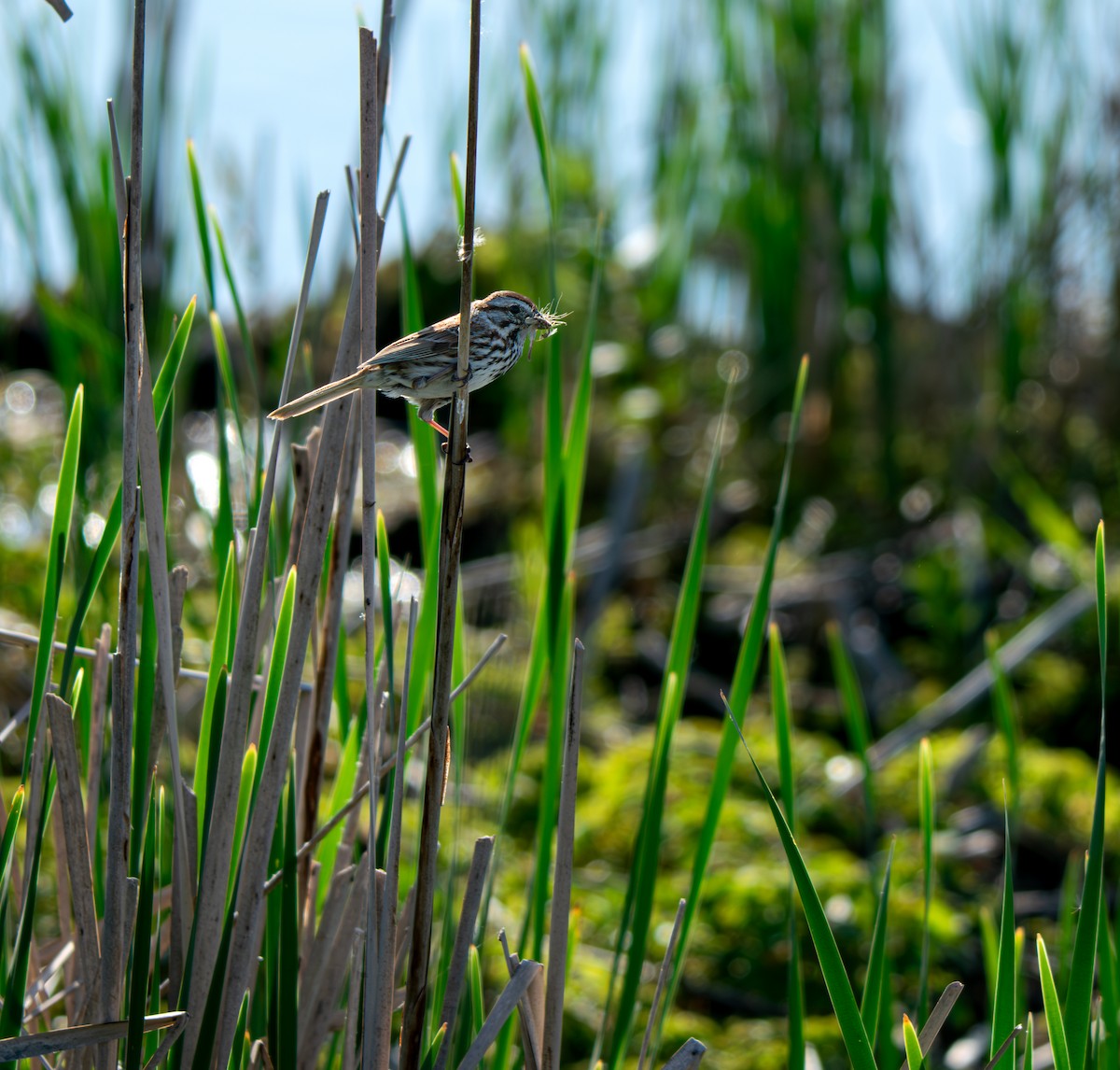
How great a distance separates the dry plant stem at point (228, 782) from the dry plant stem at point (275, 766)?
2 centimetres

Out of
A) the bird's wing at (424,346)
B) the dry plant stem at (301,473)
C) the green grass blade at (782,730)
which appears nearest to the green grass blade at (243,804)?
the dry plant stem at (301,473)

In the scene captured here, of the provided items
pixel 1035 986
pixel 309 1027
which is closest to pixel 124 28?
pixel 309 1027

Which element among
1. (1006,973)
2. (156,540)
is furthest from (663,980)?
(156,540)

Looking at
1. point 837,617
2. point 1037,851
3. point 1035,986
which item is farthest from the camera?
point 837,617

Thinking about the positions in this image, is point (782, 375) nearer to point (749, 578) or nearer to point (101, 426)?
point (749, 578)

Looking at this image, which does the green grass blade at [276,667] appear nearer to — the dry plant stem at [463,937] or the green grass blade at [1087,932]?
the dry plant stem at [463,937]

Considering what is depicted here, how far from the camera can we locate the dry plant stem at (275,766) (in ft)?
3.56

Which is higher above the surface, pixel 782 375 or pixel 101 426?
pixel 782 375

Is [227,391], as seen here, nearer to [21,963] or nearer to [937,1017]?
[21,963]

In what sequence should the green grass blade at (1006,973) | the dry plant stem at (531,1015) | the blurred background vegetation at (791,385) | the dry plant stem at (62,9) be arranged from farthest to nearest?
1. the blurred background vegetation at (791,385)
2. the dry plant stem at (531,1015)
3. the green grass blade at (1006,973)
4. the dry plant stem at (62,9)

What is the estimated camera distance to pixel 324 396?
115 cm

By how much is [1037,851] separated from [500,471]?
2392 millimetres

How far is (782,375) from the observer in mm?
4496

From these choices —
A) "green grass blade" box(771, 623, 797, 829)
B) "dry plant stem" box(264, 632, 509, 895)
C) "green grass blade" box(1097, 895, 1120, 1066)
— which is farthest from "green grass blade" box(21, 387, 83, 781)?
"green grass blade" box(1097, 895, 1120, 1066)
